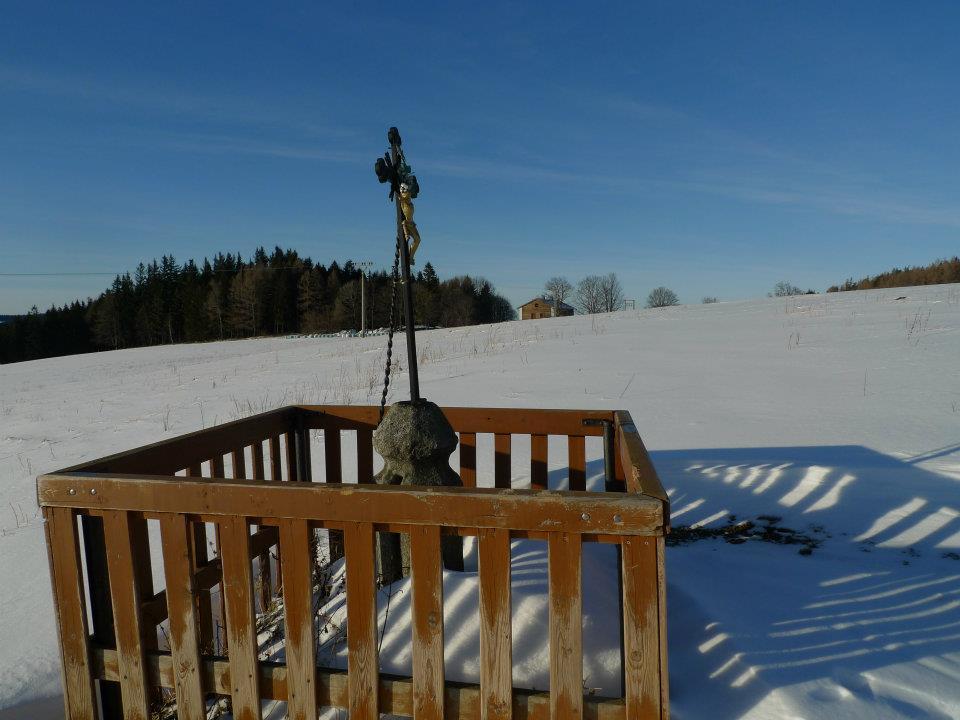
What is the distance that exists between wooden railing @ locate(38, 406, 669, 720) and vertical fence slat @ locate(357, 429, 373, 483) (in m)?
1.69

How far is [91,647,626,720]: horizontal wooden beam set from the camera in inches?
77.5

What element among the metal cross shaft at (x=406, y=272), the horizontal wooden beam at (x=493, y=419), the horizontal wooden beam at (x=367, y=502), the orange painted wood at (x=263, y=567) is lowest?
the orange painted wood at (x=263, y=567)

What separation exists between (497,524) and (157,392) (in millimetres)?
12478

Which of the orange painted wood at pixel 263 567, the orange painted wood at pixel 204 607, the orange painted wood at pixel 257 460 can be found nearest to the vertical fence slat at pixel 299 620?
the orange painted wood at pixel 204 607

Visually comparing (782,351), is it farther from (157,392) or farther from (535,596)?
(157,392)

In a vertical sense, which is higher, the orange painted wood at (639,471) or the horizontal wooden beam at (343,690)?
the orange painted wood at (639,471)

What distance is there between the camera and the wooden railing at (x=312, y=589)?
1.88 metres

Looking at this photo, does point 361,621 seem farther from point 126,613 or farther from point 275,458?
point 275,458

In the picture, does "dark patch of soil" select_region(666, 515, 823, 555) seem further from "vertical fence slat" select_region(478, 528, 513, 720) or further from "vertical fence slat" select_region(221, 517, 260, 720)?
"vertical fence slat" select_region(221, 517, 260, 720)

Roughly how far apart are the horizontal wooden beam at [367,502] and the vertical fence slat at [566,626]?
77mm

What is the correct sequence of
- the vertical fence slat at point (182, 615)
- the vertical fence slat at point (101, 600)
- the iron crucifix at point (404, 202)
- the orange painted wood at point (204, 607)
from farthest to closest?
A: 1. the iron crucifix at point (404, 202)
2. the orange painted wood at point (204, 607)
3. the vertical fence slat at point (101, 600)
4. the vertical fence slat at point (182, 615)

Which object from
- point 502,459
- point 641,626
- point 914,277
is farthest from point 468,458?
point 914,277

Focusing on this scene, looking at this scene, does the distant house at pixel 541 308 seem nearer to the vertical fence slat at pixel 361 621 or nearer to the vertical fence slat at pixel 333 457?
the vertical fence slat at pixel 333 457

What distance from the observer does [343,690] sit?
6.99ft
